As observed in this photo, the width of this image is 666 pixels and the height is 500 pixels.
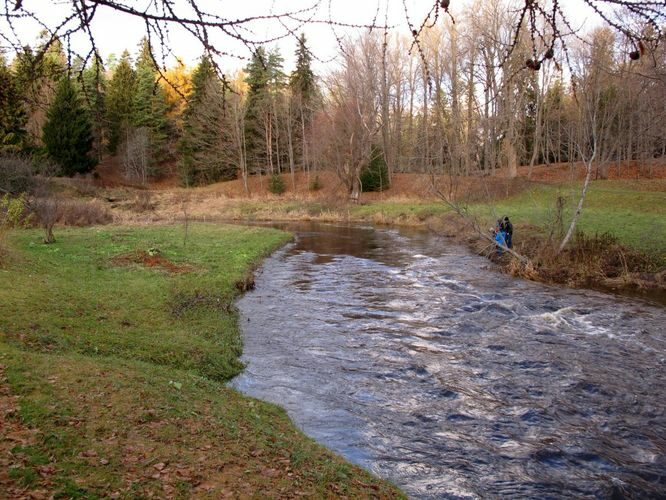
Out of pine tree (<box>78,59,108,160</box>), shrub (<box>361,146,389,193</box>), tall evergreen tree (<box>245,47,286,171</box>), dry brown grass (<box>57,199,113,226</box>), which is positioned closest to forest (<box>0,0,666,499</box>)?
pine tree (<box>78,59,108,160</box>)

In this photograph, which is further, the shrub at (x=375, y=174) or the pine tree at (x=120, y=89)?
the shrub at (x=375, y=174)

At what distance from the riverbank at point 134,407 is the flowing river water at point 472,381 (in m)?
0.78

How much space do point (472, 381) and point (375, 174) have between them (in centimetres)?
3871

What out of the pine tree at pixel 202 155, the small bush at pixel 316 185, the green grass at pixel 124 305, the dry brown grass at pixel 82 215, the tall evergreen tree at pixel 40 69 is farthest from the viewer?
the pine tree at pixel 202 155

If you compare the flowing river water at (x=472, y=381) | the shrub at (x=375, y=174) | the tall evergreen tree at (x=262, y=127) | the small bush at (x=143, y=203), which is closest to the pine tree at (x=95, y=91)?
the flowing river water at (x=472, y=381)

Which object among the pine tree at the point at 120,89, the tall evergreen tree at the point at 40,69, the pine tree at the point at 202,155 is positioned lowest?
the tall evergreen tree at the point at 40,69

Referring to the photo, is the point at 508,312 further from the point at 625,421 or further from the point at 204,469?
the point at 204,469

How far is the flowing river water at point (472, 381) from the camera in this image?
6055 millimetres

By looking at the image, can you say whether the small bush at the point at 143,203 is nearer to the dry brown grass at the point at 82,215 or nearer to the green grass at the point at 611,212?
the dry brown grass at the point at 82,215

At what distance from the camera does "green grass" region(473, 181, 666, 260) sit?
61.1 feet

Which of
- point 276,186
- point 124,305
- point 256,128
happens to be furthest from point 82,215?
point 256,128

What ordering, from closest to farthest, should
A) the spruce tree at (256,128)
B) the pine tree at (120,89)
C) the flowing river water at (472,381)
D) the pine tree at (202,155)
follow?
the pine tree at (120,89), the flowing river water at (472,381), the spruce tree at (256,128), the pine tree at (202,155)

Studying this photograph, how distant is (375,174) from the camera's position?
1818 inches

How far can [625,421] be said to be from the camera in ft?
23.4
